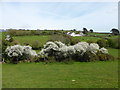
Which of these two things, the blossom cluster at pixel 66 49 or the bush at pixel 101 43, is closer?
the blossom cluster at pixel 66 49

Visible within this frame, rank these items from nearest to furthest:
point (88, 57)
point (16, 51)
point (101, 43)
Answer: point (16, 51)
point (88, 57)
point (101, 43)

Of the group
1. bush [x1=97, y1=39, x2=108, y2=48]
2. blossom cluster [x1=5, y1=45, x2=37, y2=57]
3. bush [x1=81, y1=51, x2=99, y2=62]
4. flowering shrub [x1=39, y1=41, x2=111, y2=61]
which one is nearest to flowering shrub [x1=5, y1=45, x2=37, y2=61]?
blossom cluster [x1=5, y1=45, x2=37, y2=57]

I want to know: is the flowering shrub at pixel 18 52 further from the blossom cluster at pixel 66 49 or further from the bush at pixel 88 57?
the bush at pixel 88 57

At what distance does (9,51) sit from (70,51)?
5754 millimetres

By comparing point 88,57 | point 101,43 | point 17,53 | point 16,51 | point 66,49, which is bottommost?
point 88,57

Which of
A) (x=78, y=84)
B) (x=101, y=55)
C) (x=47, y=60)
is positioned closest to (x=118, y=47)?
(x=101, y=55)

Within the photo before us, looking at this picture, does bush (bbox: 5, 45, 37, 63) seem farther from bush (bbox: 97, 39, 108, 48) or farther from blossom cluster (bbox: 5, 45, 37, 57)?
bush (bbox: 97, 39, 108, 48)

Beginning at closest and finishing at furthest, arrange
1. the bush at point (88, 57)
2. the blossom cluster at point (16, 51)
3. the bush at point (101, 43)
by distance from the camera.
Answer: the blossom cluster at point (16, 51) < the bush at point (88, 57) < the bush at point (101, 43)

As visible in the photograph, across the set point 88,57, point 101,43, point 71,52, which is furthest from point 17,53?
point 101,43

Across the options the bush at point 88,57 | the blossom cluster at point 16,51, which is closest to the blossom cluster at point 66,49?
the bush at point 88,57

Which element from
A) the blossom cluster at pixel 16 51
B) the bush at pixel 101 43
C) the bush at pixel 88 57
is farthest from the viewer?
the bush at pixel 101 43

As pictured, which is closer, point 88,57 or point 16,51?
point 16,51

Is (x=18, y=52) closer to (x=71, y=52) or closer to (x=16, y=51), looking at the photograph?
(x=16, y=51)

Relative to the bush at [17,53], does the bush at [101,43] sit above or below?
above
